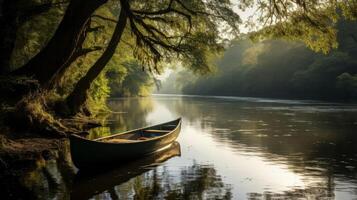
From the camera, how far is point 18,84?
53.6ft

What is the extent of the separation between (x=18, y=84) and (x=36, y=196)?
7.25 metres

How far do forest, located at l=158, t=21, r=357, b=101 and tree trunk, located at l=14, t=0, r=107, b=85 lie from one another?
1295 inches

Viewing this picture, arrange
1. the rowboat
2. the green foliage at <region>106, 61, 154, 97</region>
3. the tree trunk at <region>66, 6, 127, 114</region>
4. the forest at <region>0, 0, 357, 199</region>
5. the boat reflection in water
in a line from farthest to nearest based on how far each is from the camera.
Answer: the green foliage at <region>106, 61, 154, 97</region>, the tree trunk at <region>66, 6, 127, 114</region>, the forest at <region>0, 0, 357, 199</region>, the rowboat, the boat reflection in water

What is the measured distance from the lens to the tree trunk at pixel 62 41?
16.5 meters

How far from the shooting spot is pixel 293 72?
8181 centimetres

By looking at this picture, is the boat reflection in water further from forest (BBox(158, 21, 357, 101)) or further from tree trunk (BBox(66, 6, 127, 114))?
forest (BBox(158, 21, 357, 101))

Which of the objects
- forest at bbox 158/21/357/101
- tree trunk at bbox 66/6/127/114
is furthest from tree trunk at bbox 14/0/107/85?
forest at bbox 158/21/357/101

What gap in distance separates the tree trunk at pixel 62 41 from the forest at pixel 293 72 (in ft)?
108

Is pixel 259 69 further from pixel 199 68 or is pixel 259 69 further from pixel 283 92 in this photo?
pixel 199 68

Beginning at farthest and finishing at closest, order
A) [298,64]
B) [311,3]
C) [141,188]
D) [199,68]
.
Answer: [298,64] < [199,68] < [311,3] < [141,188]

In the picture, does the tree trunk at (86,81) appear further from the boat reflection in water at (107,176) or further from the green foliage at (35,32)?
the boat reflection in water at (107,176)

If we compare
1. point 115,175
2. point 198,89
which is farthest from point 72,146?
point 198,89

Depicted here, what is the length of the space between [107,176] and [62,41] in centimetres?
683

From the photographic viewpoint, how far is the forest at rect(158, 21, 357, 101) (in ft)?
218
